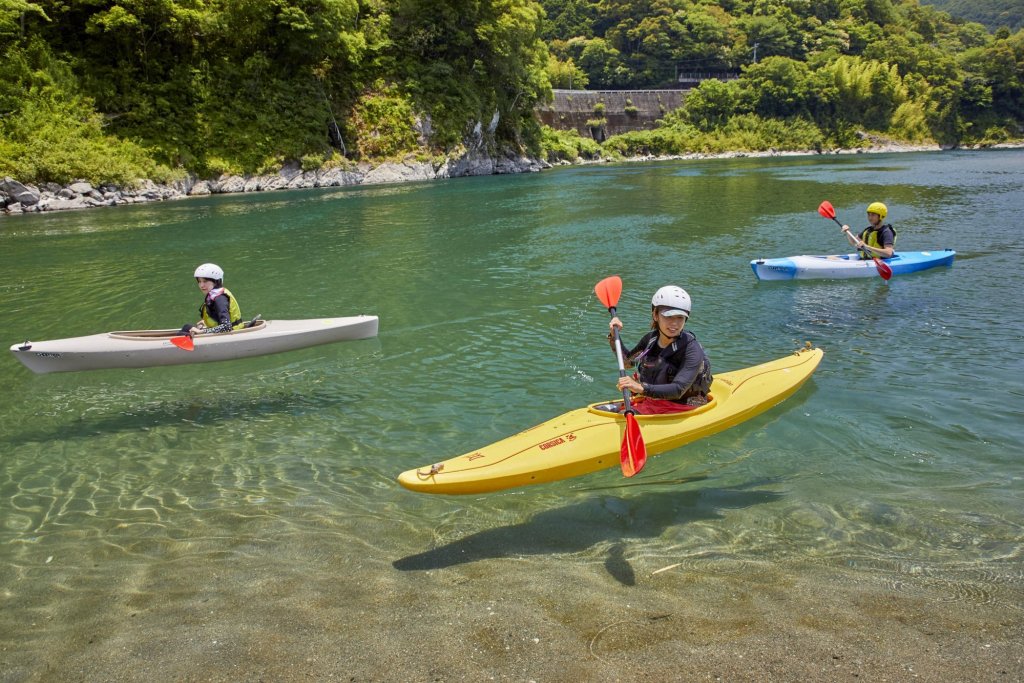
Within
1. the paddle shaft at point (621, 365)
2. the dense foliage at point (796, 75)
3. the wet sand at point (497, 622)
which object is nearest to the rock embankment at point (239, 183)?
the dense foliage at point (796, 75)

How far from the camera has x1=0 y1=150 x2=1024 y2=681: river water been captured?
3.77 m

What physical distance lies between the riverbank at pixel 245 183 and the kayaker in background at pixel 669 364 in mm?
32949

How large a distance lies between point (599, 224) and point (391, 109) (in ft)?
93.3

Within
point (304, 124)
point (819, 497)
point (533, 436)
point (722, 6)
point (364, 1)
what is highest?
point (722, 6)

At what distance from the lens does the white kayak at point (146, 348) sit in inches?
331

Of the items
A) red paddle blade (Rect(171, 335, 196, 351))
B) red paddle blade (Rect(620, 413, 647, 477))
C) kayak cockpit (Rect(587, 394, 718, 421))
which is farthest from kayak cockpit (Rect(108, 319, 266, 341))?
red paddle blade (Rect(620, 413, 647, 477))

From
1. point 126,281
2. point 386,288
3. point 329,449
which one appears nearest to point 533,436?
point 329,449

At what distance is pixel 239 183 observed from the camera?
37.6 m

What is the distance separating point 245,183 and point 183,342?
33110 millimetres

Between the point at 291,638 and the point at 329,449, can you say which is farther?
the point at 329,449

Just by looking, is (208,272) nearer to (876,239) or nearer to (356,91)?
(876,239)

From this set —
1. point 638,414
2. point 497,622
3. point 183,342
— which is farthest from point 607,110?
point 497,622

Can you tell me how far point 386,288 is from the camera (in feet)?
44.5

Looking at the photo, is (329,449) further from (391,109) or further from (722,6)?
(722,6)
